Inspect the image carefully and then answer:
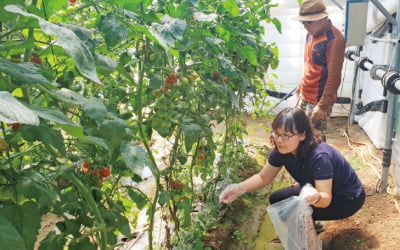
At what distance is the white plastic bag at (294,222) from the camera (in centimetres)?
174

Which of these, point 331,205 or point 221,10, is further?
point 331,205

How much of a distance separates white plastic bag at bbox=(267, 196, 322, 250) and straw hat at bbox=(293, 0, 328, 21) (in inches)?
61.7

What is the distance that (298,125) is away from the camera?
6.20ft

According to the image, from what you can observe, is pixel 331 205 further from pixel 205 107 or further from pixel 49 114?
pixel 49 114

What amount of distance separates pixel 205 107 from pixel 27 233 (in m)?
1.43

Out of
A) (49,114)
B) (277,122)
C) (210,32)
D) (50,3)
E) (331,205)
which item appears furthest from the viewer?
(331,205)

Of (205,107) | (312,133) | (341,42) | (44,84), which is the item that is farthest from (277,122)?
(44,84)

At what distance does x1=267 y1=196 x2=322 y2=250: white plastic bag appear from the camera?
174 centimetres

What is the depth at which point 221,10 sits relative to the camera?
1.71 metres

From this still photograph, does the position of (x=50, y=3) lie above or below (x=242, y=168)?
above

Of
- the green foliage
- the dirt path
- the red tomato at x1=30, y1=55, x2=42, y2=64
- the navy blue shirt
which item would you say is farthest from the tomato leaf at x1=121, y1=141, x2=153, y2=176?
the dirt path

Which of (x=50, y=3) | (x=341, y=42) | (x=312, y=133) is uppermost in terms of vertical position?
(x=50, y=3)

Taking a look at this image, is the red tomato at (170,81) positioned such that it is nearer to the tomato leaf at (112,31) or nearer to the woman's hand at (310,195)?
the tomato leaf at (112,31)

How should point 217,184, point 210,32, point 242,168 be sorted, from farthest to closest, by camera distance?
point 242,168 → point 217,184 → point 210,32
